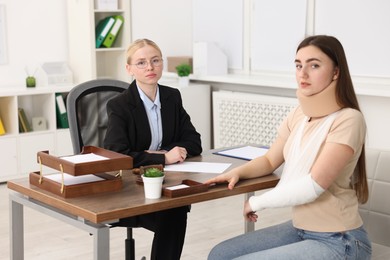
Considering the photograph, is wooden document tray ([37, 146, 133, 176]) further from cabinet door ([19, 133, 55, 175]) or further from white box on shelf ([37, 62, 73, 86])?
white box on shelf ([37, 62, 73, 86])

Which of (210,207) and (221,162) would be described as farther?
→ (210,207)

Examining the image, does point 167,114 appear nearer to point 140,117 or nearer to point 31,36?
point 140,117

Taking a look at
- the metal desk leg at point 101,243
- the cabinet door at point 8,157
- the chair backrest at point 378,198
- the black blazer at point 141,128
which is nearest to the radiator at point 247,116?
the cabinet door at point 8,157

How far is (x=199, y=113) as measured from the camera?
6.09 metres

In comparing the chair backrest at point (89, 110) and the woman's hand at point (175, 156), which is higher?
the chair backrest at point (89, 110)

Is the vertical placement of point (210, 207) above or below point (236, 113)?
below

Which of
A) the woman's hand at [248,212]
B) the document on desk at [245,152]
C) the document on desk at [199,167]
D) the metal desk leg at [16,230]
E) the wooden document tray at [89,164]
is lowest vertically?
the metal desk leg at [16,230]

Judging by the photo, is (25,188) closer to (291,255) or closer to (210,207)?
(291,255)

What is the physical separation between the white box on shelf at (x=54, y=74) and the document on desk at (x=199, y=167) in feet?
11.0

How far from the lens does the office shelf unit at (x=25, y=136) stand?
18.2ft

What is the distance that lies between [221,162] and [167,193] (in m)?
0.62

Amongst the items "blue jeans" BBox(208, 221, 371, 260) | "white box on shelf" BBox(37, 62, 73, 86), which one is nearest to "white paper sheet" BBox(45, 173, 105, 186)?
"blue jeans" BBox(208, 221, 371, 260)

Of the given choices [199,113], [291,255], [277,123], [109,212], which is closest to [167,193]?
[109,212]

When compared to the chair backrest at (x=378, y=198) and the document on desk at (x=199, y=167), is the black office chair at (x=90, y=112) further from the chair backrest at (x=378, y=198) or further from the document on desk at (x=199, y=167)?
the chair backrest at (x=378, y=198)
